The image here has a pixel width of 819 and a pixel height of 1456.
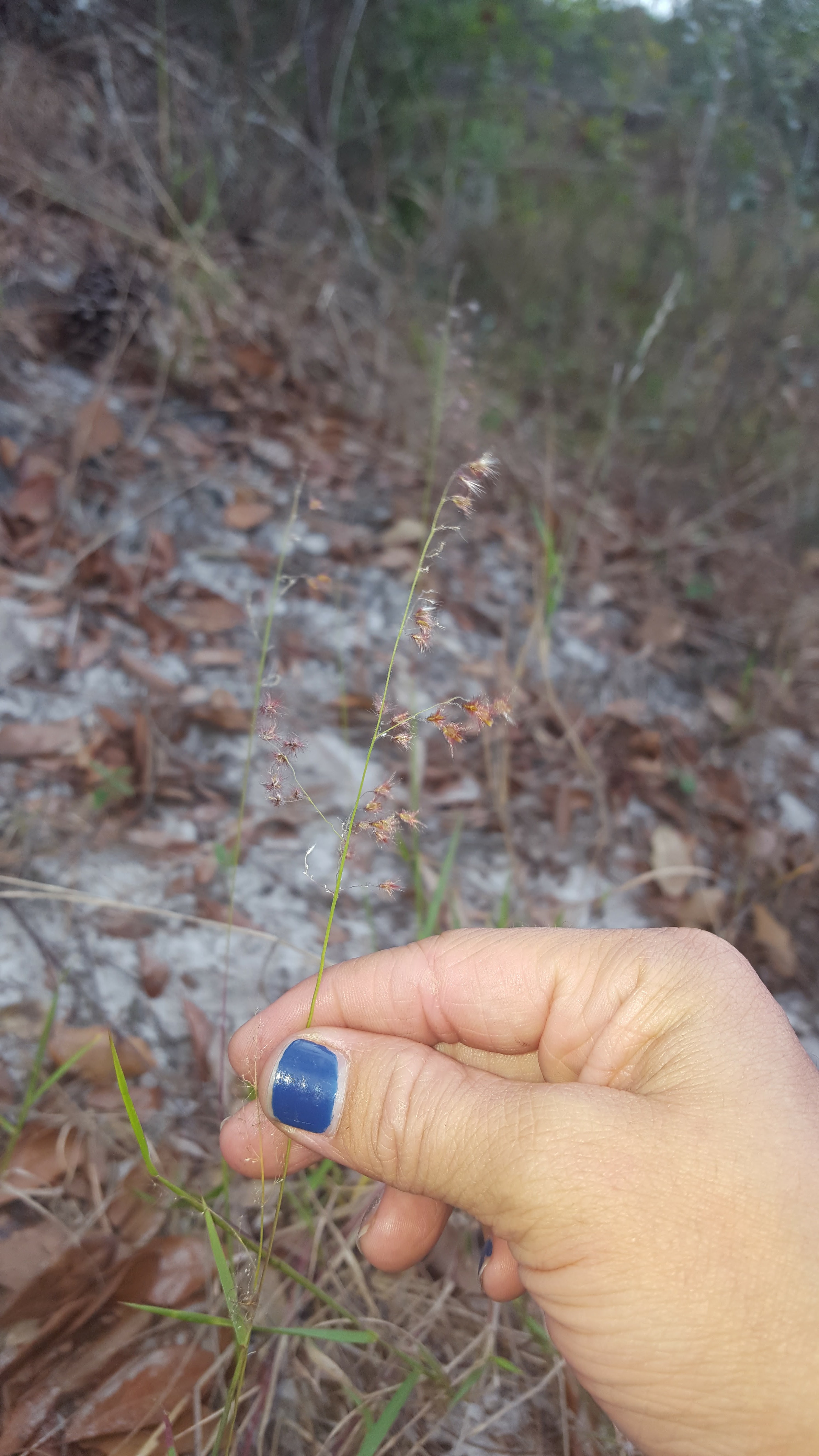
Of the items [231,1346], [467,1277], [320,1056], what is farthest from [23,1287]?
[467,1277]

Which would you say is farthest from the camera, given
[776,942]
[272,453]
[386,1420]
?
[272,453]

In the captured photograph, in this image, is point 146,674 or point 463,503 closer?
point 463,503

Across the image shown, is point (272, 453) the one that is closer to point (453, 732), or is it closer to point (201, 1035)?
point (201, 1035)

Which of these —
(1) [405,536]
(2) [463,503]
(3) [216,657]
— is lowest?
(3) [216,657]

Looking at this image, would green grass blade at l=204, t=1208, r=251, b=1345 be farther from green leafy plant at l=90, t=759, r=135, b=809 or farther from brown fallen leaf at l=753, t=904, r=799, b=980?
A: brown fallen leaf at l=753, t=904, r=799, b=980

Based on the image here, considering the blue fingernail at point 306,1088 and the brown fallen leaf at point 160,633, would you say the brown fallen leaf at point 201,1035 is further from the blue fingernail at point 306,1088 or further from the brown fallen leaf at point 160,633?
the brown fallen leaf at point 160,633

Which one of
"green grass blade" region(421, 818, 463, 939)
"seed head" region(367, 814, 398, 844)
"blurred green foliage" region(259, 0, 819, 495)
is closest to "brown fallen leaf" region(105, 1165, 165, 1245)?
"green grass blade" region(421, 818, 463, 939)

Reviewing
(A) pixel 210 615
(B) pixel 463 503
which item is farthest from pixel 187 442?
(B) pixel 463 503
